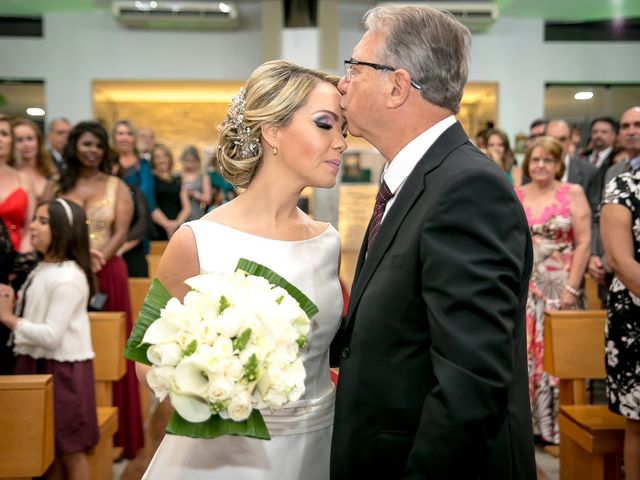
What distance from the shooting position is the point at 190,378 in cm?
156

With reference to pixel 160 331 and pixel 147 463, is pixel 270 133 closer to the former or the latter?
pixel 160 331

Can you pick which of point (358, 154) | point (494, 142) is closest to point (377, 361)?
point (494, 142)

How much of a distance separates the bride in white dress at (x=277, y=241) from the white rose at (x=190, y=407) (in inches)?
20.3

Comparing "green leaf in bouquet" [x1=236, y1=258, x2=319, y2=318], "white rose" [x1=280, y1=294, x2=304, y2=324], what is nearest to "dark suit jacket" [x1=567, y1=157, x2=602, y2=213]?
"green leaf in bouquet" [x1=236, y1=258, x2=319, y2=318]

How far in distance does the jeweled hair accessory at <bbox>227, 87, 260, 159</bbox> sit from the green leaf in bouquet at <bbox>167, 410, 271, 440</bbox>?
97 centimetres

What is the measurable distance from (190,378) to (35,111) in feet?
40.3

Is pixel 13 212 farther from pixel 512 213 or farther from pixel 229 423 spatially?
pixel 512 213

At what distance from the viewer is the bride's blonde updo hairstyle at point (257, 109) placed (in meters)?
2.21

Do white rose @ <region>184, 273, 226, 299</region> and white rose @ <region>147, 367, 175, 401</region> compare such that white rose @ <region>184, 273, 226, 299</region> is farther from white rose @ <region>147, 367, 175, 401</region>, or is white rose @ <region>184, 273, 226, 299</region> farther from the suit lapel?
the suit lapel

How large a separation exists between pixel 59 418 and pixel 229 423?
2.23m

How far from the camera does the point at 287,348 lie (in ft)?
5.38

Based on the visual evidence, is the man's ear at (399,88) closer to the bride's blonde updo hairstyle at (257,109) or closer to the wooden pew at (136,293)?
the bride's blonde updo hairstyle at (257,109)

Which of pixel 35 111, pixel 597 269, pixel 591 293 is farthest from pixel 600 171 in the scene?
pixel 35 111

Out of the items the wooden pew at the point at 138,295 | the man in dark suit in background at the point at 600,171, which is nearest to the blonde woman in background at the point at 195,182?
the wooden pew at the point at 138,295
